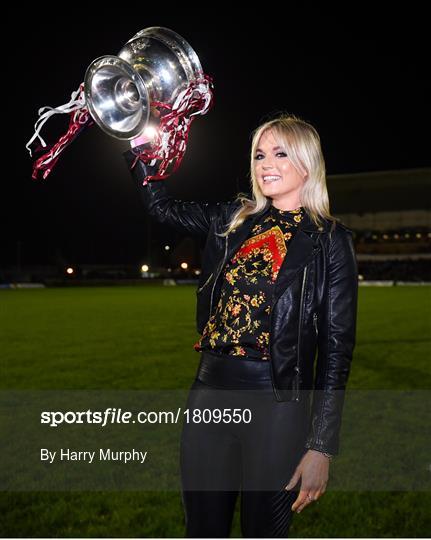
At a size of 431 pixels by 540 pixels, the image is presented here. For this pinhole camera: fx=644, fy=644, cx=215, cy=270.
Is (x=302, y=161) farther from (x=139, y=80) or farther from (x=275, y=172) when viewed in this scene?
(x=139, y=80)

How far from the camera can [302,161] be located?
7.89ft

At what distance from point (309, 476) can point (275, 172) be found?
1132mm

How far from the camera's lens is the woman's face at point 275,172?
2.43 metres

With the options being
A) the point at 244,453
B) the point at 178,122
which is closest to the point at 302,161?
the point at 178,122

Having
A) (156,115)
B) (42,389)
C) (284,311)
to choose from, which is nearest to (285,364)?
(284,311)

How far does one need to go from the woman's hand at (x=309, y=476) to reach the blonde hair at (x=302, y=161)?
858 millimetres

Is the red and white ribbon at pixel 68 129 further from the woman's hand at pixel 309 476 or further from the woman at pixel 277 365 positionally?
the woman's hand at pixel 309 476

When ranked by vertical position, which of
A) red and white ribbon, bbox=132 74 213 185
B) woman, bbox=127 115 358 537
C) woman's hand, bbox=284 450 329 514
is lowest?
woman's hand, bbox=284 450 329 514

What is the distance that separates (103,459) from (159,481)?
0.85m

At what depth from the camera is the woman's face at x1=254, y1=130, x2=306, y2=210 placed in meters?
2.43

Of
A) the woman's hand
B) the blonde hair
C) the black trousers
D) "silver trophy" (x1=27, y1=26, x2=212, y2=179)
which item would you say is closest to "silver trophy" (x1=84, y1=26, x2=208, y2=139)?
"silver trophy" (x1=27, y1=26, x2=212, y2=179)

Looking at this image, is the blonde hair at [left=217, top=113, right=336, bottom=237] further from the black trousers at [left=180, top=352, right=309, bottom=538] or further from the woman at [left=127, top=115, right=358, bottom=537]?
the black trousers at [left=180, top=352, right=309, bottom=538]

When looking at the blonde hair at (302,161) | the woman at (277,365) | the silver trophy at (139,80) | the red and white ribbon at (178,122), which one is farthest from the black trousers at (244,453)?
the silver trophy at (139,80)

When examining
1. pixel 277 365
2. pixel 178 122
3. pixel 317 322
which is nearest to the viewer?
pixel 277 365
